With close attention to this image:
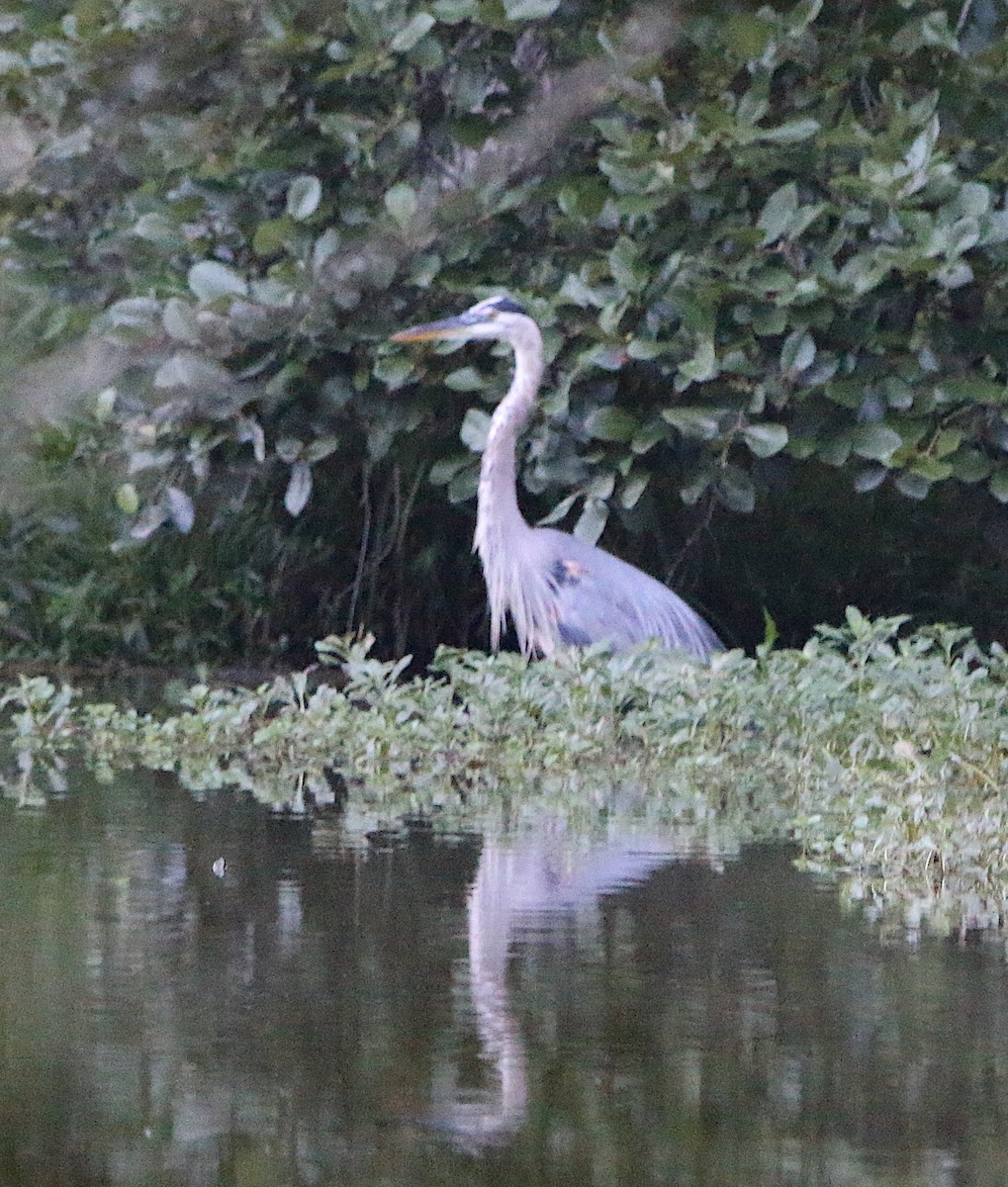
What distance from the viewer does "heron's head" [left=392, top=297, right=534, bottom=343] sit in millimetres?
9203

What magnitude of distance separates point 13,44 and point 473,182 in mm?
1913

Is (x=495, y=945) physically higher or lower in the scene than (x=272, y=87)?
lower

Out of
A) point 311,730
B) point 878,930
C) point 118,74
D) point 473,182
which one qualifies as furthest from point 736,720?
point 118,74

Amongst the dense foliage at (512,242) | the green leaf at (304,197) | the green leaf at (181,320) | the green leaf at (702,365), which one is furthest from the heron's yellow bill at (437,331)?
the green leaf at (702,365)

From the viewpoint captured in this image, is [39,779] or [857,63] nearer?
[39,779]

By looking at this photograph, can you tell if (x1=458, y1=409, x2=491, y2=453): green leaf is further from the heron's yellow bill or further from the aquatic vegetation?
the aquatic vegetation

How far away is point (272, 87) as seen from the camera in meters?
9.32

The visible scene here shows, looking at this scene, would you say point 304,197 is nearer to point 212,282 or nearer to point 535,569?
point 212,282

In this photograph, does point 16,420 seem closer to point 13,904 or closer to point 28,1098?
point 13,904

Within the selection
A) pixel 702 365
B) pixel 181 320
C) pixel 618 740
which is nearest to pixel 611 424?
pixel 702 365

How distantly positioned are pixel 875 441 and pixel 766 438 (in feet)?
1.28

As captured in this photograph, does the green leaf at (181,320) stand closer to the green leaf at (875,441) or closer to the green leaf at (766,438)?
the green leaf at (766,438)

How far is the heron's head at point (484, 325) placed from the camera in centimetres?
920

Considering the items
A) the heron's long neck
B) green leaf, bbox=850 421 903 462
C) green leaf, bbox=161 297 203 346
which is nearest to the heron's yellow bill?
the heron's long neck
